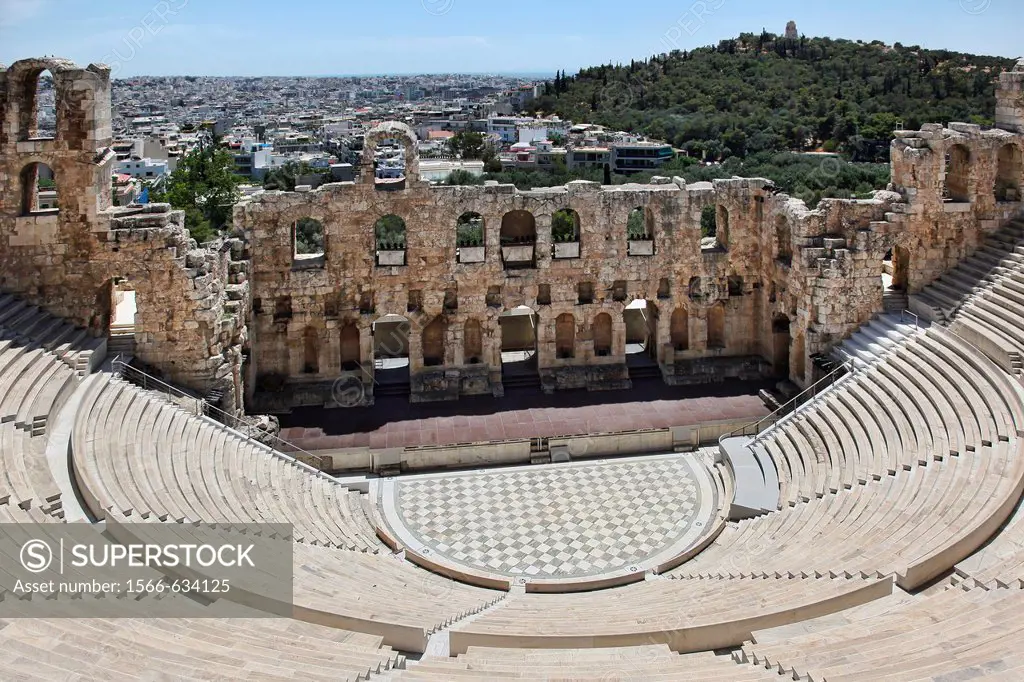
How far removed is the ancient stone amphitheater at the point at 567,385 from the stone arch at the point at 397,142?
23cm

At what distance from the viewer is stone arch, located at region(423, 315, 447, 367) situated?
30.3 meters

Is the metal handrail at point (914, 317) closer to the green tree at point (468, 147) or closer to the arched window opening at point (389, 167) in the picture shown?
the arched window opening at point (389, 167)

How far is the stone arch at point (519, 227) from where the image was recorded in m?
30.6

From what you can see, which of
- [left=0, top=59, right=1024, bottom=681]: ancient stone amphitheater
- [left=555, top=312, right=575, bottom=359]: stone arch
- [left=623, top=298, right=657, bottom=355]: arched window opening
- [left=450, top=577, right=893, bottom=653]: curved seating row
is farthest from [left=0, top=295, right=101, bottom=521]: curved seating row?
[left=623, top=298, right=657, bottom=355]: arched window opening

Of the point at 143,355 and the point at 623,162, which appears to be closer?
the point at 143,355

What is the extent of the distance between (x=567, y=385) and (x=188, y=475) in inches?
532

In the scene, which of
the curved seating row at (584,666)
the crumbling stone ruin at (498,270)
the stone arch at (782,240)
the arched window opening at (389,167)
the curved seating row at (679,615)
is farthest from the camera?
the stone arch at (782,240)

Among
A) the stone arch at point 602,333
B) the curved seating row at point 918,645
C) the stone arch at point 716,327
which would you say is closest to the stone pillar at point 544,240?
the stone arch at point 602,333

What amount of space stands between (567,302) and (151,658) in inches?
797

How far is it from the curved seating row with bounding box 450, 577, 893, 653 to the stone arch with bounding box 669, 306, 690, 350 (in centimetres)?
1482

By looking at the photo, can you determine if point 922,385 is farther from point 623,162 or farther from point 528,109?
point 528,109

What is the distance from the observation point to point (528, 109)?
176000 mm

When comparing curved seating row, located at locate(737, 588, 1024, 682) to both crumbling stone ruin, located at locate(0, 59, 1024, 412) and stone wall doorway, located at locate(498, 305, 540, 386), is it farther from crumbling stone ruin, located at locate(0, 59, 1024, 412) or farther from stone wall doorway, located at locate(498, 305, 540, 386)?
stone wall doorway, located at locate(498, 305, 540, 386)

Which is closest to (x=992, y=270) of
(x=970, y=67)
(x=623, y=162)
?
(x=623, y=162)
